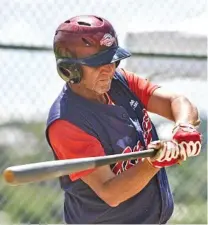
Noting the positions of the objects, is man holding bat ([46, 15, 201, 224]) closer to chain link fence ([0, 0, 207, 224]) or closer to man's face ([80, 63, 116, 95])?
man's face ([80, 63, 116, 95])

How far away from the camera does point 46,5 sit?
233 inches

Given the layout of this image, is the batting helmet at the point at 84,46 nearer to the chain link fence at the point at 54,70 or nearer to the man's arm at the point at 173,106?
the man's arm at the point at 173,106

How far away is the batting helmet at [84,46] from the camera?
3.59 metres

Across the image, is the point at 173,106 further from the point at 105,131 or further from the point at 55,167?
the point at 55,167

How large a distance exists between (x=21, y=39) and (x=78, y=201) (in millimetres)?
2386

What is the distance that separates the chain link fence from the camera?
5.86 metres

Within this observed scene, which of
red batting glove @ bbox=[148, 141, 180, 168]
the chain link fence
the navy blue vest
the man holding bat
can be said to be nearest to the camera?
red batting glove @ bbox=[148, 141, 180, 168]

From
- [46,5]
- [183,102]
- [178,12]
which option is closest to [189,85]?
[178,12]

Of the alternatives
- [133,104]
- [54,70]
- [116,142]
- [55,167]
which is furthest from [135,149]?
[54,70]

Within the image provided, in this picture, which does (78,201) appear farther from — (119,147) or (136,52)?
(136,52)

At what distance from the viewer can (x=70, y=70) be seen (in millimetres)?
3621

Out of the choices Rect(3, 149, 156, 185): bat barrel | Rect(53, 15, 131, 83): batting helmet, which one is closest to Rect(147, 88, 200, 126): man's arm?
Rect(53, 15, 131, 83): batting helmet

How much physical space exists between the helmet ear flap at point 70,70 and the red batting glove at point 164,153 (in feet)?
1.53

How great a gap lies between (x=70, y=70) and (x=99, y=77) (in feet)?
0.41
